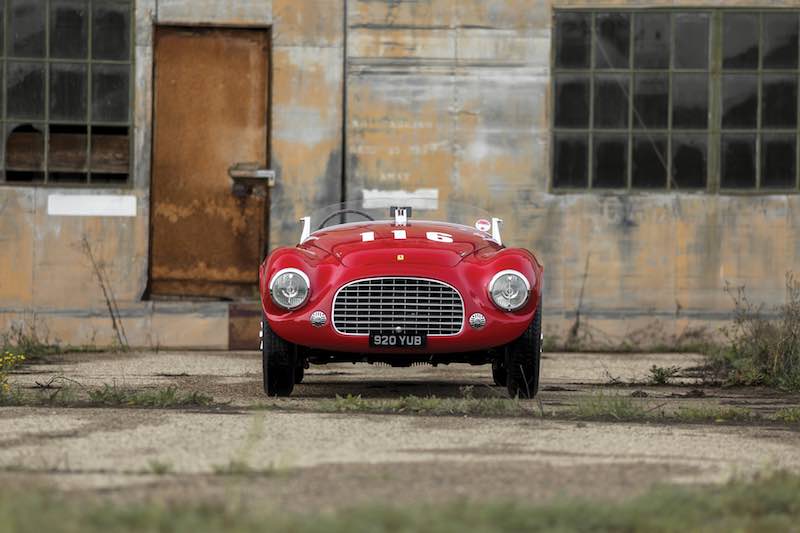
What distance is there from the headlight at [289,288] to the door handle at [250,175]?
596 cm

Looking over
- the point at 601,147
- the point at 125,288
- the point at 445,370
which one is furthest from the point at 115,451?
the point at 601,147

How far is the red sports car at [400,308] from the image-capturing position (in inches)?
367

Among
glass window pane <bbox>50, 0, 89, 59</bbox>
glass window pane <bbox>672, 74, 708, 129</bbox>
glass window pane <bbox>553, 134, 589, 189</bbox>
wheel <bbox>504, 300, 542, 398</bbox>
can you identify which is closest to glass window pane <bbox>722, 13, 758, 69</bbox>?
glass window pane <bbox>672, 74, 708, 129</bbox>

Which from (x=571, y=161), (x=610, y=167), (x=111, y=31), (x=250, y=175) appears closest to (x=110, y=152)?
(x=111, y=31)

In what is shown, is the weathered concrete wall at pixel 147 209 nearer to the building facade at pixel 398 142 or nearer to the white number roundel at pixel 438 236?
the building facade at pixel 398 142

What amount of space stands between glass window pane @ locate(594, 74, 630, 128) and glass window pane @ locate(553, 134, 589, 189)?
0.86 ft

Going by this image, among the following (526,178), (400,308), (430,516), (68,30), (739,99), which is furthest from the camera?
(739,99)

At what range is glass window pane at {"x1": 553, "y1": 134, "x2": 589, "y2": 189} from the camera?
15625mm

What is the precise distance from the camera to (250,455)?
664 cm

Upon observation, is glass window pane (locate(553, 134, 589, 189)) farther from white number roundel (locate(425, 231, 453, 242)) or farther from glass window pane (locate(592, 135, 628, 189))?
white number roundel (locate(425, 231, 453, 242))

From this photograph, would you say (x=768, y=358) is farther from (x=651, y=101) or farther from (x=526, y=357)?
(x=651, y=101)

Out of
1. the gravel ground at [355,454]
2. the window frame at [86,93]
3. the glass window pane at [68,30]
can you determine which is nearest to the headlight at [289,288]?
the gravel ground at [355,454]

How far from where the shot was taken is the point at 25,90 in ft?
50.3

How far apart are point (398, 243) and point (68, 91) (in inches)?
262
